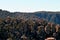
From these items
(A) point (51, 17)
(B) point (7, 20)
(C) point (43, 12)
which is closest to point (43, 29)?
(B) point (7, 20)

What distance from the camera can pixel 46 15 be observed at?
325ft

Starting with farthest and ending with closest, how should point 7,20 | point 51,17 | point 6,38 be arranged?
1. point 51,17
2. point 7,20
3. point 6,38

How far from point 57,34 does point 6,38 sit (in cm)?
919

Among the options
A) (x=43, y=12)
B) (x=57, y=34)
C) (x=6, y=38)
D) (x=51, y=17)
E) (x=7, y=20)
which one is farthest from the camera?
(x=43, y=12)

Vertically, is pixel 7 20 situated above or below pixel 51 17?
above

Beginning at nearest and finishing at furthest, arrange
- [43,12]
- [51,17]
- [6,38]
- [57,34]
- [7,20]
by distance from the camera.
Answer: [6,38] < [57,34] < [7,20] < [51,17] < [43,12]

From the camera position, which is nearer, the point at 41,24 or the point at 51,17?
Answer: the point at 41,24

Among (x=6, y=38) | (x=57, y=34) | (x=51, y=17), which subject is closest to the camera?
(x=6, y=38)

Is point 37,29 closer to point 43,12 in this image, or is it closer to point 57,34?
point 57,34

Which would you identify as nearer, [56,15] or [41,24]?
[41,24]

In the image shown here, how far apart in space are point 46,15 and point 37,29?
5817cm

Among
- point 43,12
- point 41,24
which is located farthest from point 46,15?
point 41,24

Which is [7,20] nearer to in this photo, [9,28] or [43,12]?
[9,28]

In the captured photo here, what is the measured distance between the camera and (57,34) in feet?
128
